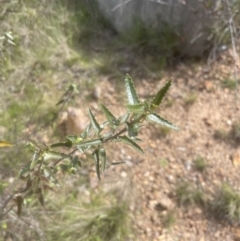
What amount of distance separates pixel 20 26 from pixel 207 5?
987 millimetres

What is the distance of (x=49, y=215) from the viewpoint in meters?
2.04

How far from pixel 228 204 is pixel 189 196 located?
18cm

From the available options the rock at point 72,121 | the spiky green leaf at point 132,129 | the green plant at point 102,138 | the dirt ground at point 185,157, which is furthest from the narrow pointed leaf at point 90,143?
the rock at point 72,121

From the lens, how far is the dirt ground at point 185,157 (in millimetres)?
2125

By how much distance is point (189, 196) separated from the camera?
217 centimetres

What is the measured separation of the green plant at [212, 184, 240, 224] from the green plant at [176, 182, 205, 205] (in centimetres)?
7

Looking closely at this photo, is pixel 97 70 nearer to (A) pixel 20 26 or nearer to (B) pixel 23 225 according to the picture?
(A) pixel 20 26

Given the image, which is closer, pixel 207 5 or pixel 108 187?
pixel 108 187

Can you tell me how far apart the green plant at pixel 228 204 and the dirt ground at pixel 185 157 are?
0.03 m

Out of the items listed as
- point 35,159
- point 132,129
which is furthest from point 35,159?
point 132,129

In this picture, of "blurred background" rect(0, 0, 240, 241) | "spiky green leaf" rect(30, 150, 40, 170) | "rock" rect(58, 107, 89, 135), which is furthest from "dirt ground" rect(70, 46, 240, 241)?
"spiky green leaf" rect(30, 150, 40, 170)

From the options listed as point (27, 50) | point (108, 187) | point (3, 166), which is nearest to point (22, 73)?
point (27, 50)

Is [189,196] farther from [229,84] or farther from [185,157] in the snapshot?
[229,84]

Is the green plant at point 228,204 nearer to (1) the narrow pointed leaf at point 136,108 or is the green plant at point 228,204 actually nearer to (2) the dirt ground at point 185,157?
(2) the dirt ground at point 185,157
